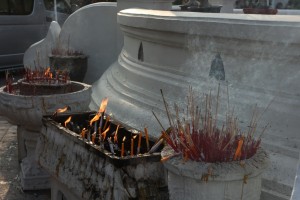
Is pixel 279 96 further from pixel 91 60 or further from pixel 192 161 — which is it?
pixel 91 60

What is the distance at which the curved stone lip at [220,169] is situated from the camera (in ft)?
7.97

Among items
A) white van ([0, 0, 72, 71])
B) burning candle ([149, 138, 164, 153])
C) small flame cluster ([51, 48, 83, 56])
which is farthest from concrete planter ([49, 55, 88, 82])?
burning candle ([149, 138, 164, 153])

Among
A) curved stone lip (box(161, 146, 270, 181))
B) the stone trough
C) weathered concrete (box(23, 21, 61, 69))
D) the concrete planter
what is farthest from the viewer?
weathered concrete (box(23, 21, 61, 69))

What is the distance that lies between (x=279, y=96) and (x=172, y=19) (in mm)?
1078

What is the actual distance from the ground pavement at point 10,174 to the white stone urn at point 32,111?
0.29 feet

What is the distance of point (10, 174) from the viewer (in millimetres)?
4988

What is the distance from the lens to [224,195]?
2.49 m

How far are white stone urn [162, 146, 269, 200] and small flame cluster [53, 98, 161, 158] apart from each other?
53 cm

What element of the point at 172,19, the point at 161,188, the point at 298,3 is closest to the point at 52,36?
the point at 172,19

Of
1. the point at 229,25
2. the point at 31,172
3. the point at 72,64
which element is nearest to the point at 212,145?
the point at 229,25

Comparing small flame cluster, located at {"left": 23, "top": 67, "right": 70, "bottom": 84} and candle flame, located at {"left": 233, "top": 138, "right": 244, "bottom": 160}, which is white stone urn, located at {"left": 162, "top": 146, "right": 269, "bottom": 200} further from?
small flame cluster, located at {"left": 23, "top": 67, "right": 70, "bottom": 84}

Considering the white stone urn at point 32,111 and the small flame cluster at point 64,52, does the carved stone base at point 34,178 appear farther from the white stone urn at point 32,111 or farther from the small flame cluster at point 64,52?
the small flame cluster at point 64,52

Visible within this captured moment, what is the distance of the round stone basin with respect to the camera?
4391mm

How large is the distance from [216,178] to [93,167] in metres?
0.90
